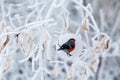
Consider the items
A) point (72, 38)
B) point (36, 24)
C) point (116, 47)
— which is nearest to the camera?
point (72, 38)

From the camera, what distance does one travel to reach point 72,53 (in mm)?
1123

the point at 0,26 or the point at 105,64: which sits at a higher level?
the point at 0,26

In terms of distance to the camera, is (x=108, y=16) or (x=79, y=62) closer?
(x=79, y=62)

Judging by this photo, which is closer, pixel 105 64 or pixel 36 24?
pixel 36 24

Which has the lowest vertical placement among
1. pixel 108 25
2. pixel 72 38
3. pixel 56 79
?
pixel 56 79

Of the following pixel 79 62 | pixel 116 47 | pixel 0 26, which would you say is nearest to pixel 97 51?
pixel 79 62

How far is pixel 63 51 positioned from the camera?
1115mm

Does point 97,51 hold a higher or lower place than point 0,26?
lower

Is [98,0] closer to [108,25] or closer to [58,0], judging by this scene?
[108,25]

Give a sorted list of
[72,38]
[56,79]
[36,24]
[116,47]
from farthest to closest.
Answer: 1. [56,79]
2. [116,47]
3. [36,24]
4. [72,38]

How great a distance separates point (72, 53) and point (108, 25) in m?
1.14

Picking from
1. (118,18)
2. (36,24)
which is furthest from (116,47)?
(36,24)

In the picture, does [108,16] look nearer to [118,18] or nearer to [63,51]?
[118,18]

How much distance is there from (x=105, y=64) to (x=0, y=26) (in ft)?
3.83
